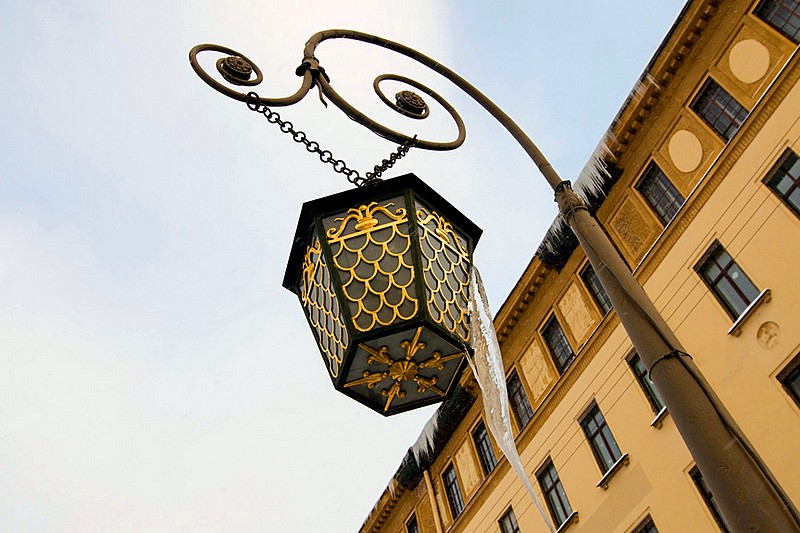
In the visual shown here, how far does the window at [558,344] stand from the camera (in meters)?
15.6

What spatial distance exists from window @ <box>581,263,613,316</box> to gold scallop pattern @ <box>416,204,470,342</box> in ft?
37.8

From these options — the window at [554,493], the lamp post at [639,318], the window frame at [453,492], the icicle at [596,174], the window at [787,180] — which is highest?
the icicle at [596,174]

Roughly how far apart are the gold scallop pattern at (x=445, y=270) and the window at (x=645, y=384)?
9.93m

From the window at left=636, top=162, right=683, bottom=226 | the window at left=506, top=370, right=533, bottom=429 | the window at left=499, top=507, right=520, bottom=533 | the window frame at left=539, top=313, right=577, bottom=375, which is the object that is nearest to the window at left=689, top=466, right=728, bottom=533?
the window frame at left=539, top=313, right=577, bottom=375

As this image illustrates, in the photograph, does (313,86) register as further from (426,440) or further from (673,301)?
(426,440)

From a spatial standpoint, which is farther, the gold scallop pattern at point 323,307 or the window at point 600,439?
the window at point 600,439

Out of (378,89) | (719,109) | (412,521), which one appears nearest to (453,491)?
(412,521)

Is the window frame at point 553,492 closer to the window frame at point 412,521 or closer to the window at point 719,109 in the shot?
the window frame at point 412,521

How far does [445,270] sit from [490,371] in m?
0.55

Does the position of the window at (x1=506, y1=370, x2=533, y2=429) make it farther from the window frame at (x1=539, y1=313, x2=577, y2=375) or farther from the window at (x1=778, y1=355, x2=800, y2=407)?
the window at (x1=778, y1=355, x2=800, y2=407)

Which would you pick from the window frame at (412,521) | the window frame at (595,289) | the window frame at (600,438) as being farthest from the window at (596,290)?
the window frame at (412,521)

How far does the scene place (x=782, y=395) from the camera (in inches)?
410

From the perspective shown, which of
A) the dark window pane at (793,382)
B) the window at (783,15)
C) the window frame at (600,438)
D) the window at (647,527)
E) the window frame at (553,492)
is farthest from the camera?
the window frame at (553,492)

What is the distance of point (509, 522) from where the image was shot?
15961mm
